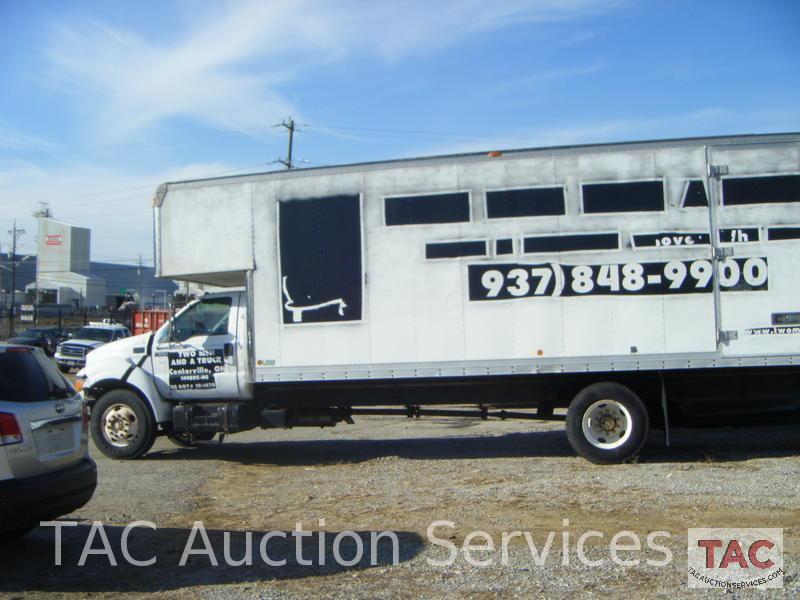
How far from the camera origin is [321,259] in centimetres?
1045

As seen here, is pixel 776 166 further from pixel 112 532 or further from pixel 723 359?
pixel 112 532

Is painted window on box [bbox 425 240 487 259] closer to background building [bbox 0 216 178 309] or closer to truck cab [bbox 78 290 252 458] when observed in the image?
truck cab [bbox 78 290 252 458]

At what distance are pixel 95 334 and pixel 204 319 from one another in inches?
833

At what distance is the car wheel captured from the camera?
38.0ft

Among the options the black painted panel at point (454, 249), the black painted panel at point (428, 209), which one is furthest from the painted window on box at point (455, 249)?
the black painted panel at point (428, 209)

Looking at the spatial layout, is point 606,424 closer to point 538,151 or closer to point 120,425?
point 538,151

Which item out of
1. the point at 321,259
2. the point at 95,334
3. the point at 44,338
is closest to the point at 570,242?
the point at 321,259

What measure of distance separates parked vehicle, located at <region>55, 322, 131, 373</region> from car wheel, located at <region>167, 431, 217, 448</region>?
16.0 meters

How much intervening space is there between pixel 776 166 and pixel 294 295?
244 inches

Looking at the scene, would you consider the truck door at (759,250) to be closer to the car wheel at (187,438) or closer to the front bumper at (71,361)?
the car wheel at (187,438)

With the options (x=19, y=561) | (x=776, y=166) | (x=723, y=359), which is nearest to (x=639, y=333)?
(x=723, y=359)

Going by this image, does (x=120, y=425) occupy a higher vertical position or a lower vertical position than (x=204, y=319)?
lower

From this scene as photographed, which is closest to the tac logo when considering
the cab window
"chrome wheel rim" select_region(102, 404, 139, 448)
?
the cab window

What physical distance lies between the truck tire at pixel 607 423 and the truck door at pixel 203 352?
4.42 m
